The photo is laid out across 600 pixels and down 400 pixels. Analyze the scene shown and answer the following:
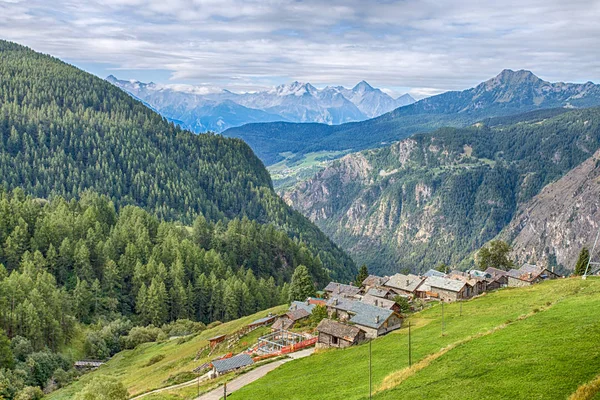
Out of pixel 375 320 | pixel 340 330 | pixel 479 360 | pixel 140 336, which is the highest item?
pixel 479 360

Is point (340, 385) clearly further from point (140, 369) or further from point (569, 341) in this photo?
point (140, 369)

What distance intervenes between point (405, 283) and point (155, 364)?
60.7m

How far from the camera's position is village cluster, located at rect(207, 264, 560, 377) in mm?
79938

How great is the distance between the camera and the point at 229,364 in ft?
251

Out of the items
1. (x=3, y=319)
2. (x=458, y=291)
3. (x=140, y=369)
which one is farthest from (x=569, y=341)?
(x=3, y=319)

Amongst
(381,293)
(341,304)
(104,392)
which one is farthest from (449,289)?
(104,392)

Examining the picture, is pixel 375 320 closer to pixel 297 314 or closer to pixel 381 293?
pixel 297 314

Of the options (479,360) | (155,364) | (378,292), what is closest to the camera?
(479,360)

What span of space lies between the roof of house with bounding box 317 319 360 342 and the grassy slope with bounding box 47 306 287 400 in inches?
806

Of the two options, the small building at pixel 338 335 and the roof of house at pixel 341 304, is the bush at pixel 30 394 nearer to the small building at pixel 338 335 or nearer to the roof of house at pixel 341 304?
the small building at pixel 338 335

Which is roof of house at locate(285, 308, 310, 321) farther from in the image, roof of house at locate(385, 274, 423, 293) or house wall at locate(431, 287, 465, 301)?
house wall at locate(431, 287, 465, 301)

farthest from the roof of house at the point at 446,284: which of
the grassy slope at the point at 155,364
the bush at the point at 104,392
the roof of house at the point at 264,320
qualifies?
the bush at the point at 104,392

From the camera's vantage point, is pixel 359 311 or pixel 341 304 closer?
pixel 359 311

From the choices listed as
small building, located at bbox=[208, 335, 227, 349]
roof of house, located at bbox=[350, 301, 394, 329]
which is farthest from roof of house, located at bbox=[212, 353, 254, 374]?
small building, located at bbox=[208, 335, 227, 349]
